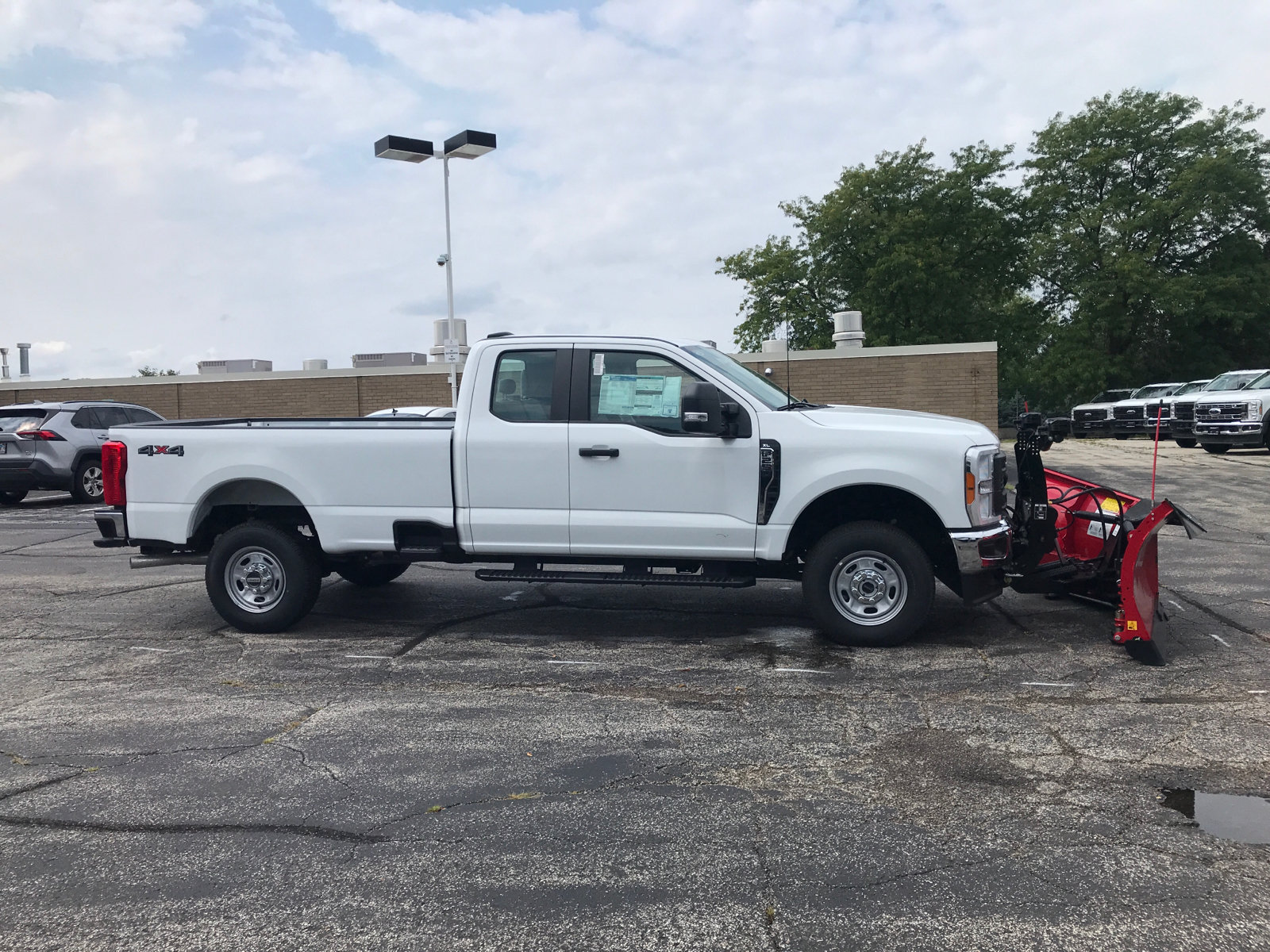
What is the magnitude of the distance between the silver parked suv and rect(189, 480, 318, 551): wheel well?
10.8 meters

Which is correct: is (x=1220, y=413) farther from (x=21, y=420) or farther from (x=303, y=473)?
(x=21, y=420)

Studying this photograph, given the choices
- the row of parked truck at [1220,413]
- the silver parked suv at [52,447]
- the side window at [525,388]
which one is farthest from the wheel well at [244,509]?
the row of parked truck at [1220,413]

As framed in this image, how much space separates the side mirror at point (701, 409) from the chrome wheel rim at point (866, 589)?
47.6 inches

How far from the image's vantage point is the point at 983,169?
46125 millimetres

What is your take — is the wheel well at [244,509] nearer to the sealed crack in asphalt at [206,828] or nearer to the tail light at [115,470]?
the tail light at [115,470]

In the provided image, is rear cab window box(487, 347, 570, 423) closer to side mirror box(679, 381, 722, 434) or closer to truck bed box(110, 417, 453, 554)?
truck bed box(110, 417, 453, 554)

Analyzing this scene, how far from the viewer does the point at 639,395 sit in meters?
7.32

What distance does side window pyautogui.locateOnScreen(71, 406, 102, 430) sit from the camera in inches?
723

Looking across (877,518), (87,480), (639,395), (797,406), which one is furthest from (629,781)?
(87,480)

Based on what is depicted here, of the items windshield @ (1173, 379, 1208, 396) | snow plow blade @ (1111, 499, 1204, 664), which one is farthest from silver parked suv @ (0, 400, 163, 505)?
windshield @ (1173, 379, 1208, 396)

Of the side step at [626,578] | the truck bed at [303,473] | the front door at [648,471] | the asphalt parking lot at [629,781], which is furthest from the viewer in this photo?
the truck bed at [303,473]

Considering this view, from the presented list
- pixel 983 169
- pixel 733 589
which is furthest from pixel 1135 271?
pixel 733 589

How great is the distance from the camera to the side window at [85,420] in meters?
18.4

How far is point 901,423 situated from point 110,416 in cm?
1635
